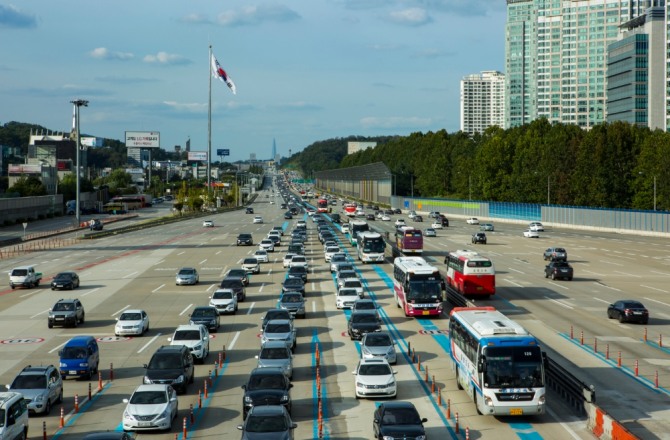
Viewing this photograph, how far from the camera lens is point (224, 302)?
1879 inches

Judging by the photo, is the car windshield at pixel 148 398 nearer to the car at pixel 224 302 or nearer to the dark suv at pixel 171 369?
the dark suv at pixel 171 369

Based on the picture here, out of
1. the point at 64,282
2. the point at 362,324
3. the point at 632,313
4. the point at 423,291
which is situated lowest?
the point at 64,282

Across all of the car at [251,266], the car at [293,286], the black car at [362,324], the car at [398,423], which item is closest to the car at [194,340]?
the black car at [362,324]

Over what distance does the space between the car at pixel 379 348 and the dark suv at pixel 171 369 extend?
6.81m

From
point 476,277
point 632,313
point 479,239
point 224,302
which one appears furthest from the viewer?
point 479,239

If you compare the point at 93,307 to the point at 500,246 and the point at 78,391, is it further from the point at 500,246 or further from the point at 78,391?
the point at 500,246

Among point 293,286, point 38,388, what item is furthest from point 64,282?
point 38,388

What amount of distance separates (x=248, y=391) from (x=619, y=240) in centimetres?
8493

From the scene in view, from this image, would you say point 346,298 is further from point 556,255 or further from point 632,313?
point 556,255

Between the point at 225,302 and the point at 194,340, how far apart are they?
13.4 m

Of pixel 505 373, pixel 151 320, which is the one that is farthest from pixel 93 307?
pixel 505 373

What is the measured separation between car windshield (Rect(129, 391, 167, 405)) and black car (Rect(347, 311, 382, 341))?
49.9ft

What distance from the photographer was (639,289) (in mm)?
56562

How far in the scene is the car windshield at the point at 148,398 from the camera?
24.3m
